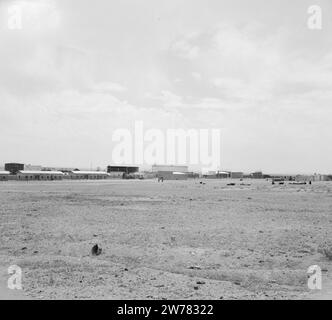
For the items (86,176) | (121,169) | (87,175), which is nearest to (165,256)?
(86,176)

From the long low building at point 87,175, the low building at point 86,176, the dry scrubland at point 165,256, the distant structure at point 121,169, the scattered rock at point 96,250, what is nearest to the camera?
the dry scrubland at point 165,256

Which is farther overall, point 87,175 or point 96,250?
point 87,175

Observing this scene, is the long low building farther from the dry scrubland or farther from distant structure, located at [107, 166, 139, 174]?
the dry scrubland

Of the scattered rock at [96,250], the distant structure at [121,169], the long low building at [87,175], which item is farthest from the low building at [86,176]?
the scattered rock at [96,250]

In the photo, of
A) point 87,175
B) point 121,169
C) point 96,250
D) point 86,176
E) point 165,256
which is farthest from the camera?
point 121,169

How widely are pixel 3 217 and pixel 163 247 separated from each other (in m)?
10.2

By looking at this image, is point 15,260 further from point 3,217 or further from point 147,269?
point 3,217

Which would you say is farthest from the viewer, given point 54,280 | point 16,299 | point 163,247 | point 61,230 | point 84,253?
point 61,230

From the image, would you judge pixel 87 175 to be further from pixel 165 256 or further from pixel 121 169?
pixel 165 256

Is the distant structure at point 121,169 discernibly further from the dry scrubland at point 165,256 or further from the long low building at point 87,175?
the dry scrubland at point 165,256

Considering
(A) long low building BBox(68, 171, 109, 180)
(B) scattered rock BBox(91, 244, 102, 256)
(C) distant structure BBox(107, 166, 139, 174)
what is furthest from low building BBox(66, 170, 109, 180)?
(B) scattered rock BBox(91, 244, 102, 256)

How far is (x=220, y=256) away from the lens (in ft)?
34.9
